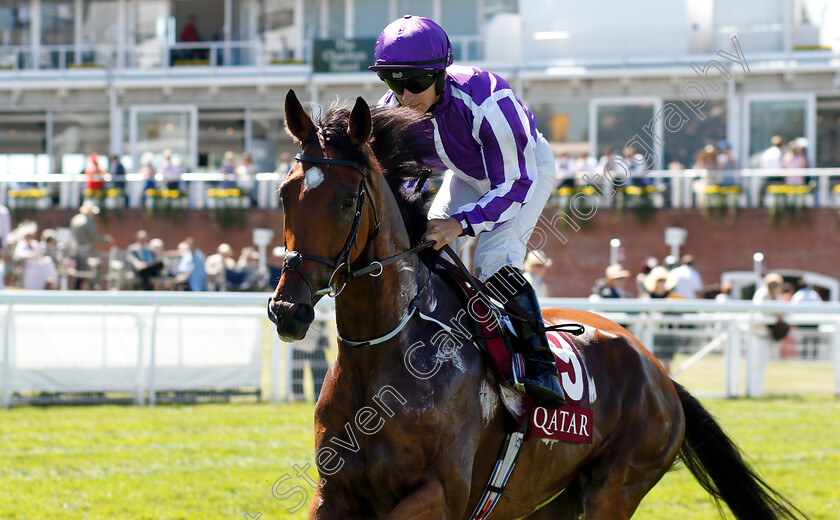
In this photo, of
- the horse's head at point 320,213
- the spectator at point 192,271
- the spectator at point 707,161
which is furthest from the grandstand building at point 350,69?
the horse's head at point 320,213

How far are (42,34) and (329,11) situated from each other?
7515 mm

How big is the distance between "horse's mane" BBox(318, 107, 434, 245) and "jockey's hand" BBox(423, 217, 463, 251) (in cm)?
8

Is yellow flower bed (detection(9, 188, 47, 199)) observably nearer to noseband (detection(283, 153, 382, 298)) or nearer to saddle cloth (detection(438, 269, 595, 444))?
saddle cloth (detection(438, 269, 595, 444))

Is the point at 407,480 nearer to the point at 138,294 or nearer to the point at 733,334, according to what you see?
the point at 138,294

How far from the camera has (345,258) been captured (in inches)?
108

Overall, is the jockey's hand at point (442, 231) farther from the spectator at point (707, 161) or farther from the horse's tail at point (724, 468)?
the spectator at point (707, 161)

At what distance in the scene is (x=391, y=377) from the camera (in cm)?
295

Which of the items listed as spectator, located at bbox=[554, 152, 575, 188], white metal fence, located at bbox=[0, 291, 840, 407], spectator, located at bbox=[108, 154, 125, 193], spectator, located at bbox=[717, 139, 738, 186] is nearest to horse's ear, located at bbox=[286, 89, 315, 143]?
white metal fence, located at bbox=[0, 291, 840, 407]

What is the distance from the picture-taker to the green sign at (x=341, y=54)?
21578 millimetres

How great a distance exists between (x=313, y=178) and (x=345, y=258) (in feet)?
0.81

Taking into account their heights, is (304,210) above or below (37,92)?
below

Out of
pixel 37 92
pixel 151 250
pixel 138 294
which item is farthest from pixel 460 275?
pixel 37 92

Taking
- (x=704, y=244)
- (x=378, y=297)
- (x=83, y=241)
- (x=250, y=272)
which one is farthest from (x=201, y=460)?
(x=704, y=244)

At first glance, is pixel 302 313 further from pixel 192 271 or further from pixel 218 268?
pixel 218 268
